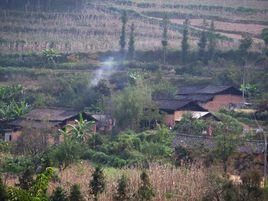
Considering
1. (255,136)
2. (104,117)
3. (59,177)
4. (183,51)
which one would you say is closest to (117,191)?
(59,177)

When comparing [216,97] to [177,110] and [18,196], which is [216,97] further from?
[18,196]

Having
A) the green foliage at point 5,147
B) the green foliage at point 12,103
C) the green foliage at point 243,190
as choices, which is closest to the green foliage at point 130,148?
the green foliage at point 5,147

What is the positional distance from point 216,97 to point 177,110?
467 centimetres

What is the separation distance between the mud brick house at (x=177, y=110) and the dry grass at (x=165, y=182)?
32.2 ft

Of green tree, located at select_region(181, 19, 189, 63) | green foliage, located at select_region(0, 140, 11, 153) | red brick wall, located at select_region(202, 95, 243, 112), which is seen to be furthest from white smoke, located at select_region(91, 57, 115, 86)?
green foliage, located at select_region(0, 140, 11, 153)

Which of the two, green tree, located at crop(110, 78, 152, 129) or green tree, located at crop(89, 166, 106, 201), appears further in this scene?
green tree, located at crop(110, 78, 152, 129)

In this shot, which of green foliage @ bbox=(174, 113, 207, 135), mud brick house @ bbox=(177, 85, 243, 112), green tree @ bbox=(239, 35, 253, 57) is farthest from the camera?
green tree @ bbox=(239, 35, 253, 57)

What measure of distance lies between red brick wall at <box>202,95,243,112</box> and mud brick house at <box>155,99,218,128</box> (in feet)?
10.5

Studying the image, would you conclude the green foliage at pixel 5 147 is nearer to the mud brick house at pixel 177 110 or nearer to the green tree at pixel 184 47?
the mud brick house at pixel 177 110

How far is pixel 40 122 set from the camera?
2903 centimetres

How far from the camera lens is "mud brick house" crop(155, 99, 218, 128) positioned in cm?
3038

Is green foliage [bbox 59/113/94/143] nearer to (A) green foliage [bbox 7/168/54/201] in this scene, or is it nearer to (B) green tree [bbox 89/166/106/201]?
(B) green tree [bbox 89/166/106/201]

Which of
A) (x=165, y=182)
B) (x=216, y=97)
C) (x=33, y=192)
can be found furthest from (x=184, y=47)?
(x=33, y=192)

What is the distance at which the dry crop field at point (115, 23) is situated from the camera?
46.6 metres
